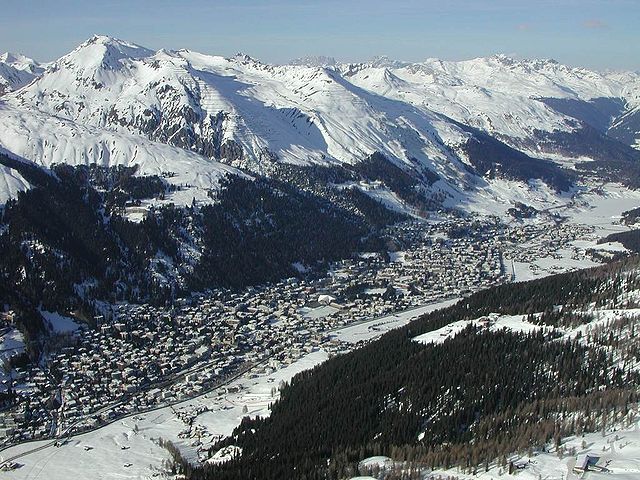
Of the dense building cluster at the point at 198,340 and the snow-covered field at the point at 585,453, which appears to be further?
the dense building cluster at the point at 198,340

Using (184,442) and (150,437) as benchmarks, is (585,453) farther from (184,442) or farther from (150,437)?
(150,437)

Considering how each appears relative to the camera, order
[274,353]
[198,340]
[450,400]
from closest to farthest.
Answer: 1. [450,400]
2. [274,353]
3. [198,340]

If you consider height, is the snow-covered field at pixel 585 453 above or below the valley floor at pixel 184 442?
above

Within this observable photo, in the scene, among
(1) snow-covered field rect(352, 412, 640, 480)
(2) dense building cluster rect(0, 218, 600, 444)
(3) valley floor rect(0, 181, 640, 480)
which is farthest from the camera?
(2) dense building cluster rect(0, 218, 600, 444)

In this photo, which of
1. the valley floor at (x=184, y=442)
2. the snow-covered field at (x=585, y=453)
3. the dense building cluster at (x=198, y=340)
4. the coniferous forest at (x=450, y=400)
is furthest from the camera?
the dense building cluster at (x=198, y=340)

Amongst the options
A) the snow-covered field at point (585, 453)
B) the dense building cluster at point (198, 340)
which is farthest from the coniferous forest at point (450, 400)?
the dense building cluster at point (198, 340)

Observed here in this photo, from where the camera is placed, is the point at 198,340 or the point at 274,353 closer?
the point at 274,353

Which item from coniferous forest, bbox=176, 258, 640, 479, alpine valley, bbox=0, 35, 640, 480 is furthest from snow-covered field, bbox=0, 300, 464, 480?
coniferous forest, bbox=176, 258, 640, 479

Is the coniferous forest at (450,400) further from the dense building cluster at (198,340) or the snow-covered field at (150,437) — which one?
the dense building cluster at (198,340)

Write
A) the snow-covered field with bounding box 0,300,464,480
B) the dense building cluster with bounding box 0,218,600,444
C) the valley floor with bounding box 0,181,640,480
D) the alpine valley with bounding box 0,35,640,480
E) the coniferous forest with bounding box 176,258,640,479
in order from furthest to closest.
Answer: the dense building cluster with bounding box 0,218,600,444 → the snow-covered field with bounding box 0,300,464,480 → the alpine valley with bounding box 0,35,640,480 → the coniferous forest with bounding box 176,258,640,479 → the valley floor with bounding box 0,181,640,480

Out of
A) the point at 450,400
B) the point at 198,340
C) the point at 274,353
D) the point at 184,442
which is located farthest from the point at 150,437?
the point at 450,400

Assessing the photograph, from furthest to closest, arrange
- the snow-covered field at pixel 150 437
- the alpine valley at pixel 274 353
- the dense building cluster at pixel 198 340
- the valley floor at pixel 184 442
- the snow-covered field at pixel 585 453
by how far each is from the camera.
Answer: the dense building cluster at pixel 198 340, the snow-covered field at pixel 150 437, the alpine valley at pixel 274 353, the valley floor at pixel 184 442, the snow-covered field at pixel 585 453

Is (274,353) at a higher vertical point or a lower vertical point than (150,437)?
higher

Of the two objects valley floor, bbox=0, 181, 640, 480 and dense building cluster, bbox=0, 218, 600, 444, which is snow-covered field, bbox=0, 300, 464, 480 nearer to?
valley floor, bbox=0, 181, 640, 480
